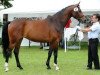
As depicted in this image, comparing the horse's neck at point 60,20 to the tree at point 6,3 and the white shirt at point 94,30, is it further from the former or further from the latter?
the tree at point 6,3

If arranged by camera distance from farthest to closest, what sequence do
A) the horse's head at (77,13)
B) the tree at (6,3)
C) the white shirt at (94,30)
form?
the tree at (6,3) < the horse's head at (77,13) < the white shirt at (94,30)

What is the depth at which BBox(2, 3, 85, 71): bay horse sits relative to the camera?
1226 cm

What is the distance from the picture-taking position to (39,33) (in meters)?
12.4

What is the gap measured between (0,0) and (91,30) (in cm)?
1519

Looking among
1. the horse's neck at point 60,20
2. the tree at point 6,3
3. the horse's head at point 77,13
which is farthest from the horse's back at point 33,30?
the tree at point 6,3

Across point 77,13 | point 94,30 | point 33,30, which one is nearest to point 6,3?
point 33,30

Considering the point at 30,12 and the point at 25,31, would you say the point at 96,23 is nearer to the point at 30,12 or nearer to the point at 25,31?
the point at 25,31

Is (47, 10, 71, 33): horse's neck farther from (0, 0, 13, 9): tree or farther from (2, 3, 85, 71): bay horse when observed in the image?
(0, 0, 13, 9): tree

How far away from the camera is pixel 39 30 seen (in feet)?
40.7

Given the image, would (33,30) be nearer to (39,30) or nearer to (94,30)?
(39,30)

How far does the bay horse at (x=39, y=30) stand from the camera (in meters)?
12.3

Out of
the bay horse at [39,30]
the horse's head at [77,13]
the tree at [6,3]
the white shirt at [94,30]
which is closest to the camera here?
the white shirt at [94,30]

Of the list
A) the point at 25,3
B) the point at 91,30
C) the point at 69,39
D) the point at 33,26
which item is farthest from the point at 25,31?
the point at 25,3

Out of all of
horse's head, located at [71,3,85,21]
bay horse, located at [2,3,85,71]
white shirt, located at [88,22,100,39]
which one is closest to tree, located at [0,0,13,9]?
bay horse, located at [2,3,85,71]
